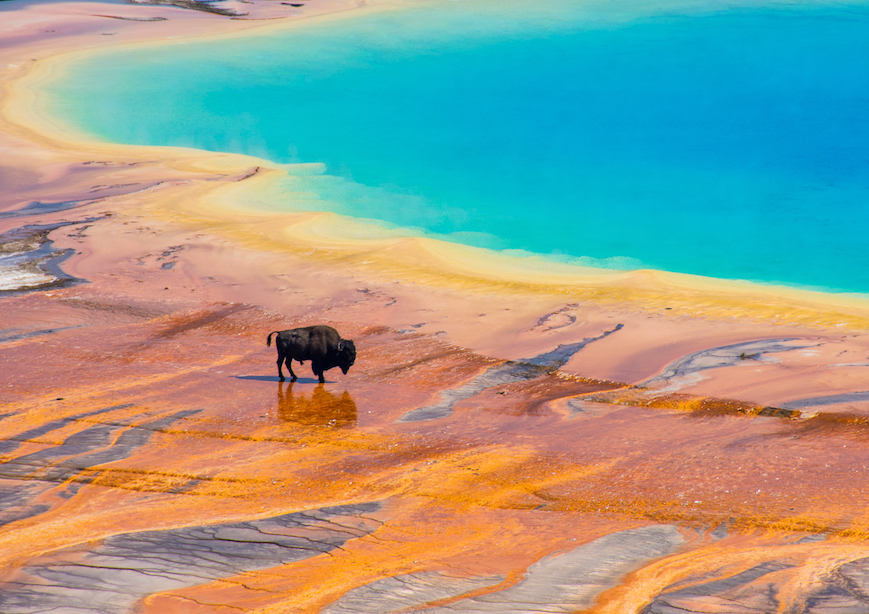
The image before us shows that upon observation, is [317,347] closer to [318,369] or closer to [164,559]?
[318,369]

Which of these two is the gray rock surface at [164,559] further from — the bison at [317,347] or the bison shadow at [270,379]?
the bison shadow at [270,379]

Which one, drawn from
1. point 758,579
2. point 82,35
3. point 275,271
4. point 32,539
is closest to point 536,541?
point 758,579

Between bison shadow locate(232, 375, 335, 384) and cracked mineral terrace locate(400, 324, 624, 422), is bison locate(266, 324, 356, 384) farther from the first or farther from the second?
cracked mineral terrace locate(400, 324, 624, 422)

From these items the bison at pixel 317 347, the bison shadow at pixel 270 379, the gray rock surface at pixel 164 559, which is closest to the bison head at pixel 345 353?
the bison at pixel 317 347

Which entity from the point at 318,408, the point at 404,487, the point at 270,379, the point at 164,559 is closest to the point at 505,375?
the point at 318,408

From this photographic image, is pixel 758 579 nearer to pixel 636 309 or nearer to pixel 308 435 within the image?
pixel 308 435
